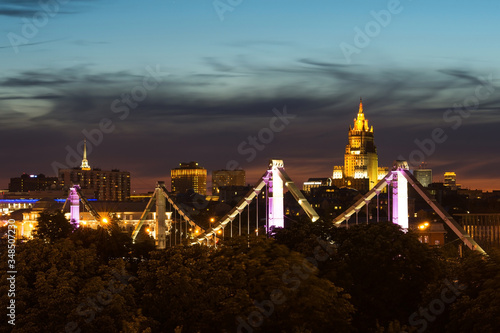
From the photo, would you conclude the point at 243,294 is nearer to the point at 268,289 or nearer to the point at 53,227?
the point at 268,289

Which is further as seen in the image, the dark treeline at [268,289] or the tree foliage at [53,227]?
the tree foliage at [53,227]

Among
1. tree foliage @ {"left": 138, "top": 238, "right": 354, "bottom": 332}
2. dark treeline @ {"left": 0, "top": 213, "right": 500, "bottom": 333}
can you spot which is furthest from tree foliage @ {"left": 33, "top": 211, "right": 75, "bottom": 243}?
tree foliage @ {"left": 138, "top": 238, "right": 354, "bottom": 332}

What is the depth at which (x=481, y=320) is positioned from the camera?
103ft

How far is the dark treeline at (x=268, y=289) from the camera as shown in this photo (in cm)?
3340

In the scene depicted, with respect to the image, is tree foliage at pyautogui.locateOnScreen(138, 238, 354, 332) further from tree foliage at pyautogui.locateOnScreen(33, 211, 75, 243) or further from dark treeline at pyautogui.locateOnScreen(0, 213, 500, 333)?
tree foliage at pyautogui.locateOnScreen(33, 211, 75, 243)

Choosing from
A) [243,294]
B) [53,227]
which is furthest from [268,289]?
[53,227]

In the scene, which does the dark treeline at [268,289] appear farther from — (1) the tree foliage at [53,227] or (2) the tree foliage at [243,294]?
(1) the tree foliage at [53,227]

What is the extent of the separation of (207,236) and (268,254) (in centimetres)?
2801

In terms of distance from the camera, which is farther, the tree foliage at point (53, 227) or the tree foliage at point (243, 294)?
the tree foliage at point (53, 227)

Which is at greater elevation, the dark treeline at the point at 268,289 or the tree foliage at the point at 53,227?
the tree foliage at the point at 53,227

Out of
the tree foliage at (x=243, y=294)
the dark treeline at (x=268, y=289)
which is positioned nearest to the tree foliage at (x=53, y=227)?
the dark treeline at (x=268, y=289)

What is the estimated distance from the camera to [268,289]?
3453 centimetres

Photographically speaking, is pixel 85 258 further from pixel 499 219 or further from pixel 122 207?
pixel 122 207

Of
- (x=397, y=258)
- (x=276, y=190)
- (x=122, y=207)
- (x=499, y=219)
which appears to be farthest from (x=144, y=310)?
(x=122, y=207)
